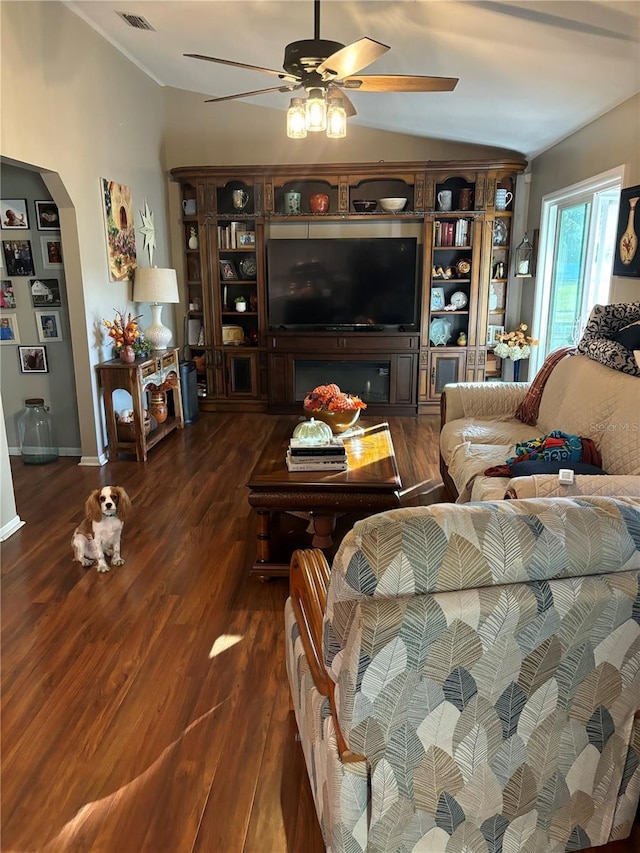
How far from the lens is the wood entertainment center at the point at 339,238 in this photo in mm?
5727

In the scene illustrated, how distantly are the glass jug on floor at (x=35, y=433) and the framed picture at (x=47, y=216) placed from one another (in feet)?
4.21

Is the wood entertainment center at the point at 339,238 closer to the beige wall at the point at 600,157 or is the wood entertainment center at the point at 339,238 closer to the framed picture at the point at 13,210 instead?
the beige wall at the point at 600,157

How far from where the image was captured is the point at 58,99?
3939mm

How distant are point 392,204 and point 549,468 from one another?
3.93 meters

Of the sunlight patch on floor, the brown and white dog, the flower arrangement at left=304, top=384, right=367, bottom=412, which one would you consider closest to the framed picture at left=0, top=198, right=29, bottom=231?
the brown and white dog

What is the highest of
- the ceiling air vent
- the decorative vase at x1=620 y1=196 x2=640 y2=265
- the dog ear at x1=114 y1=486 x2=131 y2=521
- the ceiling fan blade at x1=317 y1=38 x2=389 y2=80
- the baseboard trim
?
the ceiling air vent

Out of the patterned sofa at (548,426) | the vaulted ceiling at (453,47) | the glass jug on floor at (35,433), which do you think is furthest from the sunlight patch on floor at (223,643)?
the vaulted ceiling at (453,47)

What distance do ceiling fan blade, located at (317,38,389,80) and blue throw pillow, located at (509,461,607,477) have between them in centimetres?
176

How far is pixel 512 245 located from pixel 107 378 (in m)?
4.07

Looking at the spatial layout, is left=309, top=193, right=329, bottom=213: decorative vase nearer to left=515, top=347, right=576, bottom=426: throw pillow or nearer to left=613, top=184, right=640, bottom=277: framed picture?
left=613, top=184, right=640, bottom=277: framed picture

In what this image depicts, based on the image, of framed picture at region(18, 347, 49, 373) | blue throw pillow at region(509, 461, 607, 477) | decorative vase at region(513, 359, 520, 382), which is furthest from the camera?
decorative vase at region(513, 359, 520, 382)

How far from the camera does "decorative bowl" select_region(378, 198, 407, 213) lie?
5.69 metres

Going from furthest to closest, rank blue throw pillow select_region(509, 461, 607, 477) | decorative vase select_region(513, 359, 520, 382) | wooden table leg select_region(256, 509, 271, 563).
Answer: decorative vase select_region(513, 359, 520, 382), wooden table leg select_region(256, 509, 271, 563), blue throw pillow select_region(509, 461, 607, 477)

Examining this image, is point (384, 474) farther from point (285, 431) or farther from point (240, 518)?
point (240, 518)
